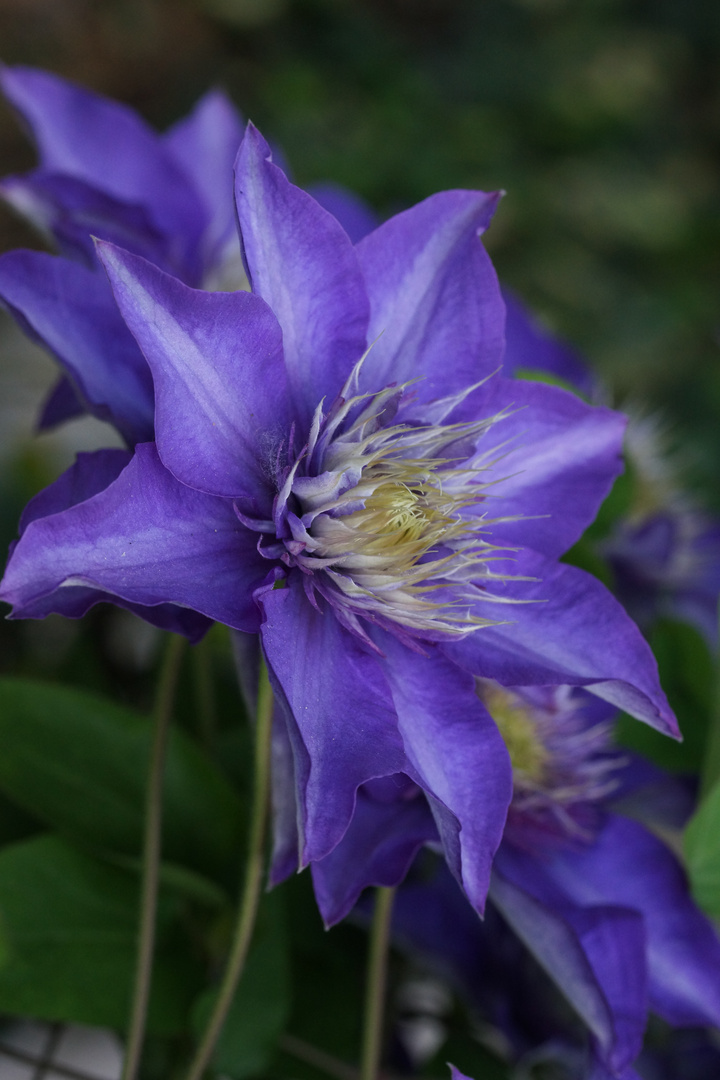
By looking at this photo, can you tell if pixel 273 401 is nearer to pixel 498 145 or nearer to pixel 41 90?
pixel 41 90

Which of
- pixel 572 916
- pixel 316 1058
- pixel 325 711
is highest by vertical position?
pixel 325 711

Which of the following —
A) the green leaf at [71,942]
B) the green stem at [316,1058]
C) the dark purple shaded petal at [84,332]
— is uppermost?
the dark purple shaded petal at [84,332]

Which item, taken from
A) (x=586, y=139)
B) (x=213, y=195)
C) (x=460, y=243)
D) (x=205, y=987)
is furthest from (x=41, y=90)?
(x=586, y=139)

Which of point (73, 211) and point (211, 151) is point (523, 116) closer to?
point (211, 151)

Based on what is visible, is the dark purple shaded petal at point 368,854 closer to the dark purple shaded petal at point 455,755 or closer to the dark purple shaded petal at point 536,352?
the dark purple shaded petal at point 455,755

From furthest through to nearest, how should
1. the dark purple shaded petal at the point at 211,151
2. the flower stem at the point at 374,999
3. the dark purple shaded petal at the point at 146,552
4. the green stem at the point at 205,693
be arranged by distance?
the dark purple shaded petal at the point at 211,151 < the green stem at the point at 205,693 < the flower stem at the point at 374,999 < the dark purple shaded petal at the point at 146,552

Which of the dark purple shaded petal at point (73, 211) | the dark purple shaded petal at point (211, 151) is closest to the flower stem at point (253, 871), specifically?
the dark purple shaded petal at point (73, 211)

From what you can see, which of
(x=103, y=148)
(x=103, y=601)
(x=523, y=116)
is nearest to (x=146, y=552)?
(x=103, y=601)
